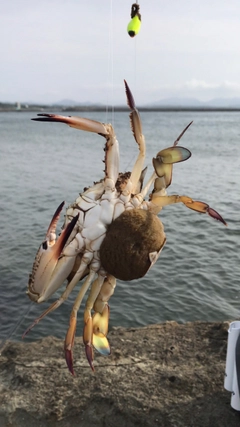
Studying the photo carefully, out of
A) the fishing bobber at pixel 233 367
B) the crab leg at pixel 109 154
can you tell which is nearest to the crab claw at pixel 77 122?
the crab leg at pixel 109 154

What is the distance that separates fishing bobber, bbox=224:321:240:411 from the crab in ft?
4.98

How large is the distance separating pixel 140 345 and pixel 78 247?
9.75 ft

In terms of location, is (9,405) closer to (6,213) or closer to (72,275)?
(72,275)

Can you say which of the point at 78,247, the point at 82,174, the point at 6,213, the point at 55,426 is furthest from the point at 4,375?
the point at 82,174

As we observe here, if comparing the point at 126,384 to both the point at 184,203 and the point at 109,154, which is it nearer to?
the point at 184,203

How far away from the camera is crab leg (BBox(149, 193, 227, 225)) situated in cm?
526

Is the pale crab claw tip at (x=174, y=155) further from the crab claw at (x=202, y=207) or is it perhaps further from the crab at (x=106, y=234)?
the crab claw at (x=202, y=207)

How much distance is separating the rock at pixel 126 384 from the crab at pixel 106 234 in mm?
1176

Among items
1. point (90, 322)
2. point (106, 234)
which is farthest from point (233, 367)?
point (106, 234)

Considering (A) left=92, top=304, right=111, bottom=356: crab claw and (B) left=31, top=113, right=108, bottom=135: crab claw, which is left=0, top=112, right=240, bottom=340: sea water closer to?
(A) left=92, top=304, right=111, bottom=356: crab claw

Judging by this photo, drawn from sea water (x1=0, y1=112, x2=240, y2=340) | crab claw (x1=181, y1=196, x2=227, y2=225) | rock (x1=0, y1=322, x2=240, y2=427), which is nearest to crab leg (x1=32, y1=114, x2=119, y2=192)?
crab claw (x1=181, y1=196, x2=227, y2=225)

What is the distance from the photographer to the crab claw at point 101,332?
17.8 feet

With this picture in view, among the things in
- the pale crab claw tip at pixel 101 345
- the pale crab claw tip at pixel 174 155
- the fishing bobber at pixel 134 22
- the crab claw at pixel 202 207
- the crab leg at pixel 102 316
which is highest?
the fishing bobber at pixel 134 22

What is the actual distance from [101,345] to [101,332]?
18 centimetres
